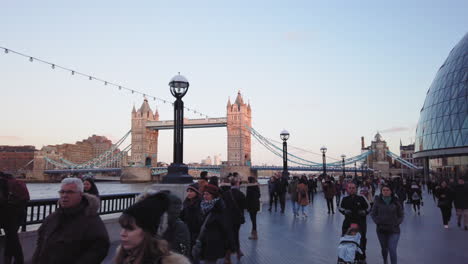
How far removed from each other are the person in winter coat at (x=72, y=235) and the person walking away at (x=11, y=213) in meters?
2.91

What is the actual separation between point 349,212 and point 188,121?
8721 cm

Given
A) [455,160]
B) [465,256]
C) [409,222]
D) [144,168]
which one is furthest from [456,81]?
[144,168]

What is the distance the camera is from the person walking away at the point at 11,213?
211 inches

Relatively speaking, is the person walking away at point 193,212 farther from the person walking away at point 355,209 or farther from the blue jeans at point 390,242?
the blue jeans at point 390,242

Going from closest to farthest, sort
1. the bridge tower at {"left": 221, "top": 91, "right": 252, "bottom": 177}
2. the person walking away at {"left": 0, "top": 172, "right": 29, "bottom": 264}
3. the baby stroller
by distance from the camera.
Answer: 1. the baby stroller
2. the person walking away at {"left": 0, "top": 172, "right": 29, "bottom": 264}
3. the bridge tower at {"left": 221, "top": 91, "right": 252, "bottom": 177}

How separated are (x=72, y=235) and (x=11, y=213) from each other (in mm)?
3359

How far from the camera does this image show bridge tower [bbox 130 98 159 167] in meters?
105

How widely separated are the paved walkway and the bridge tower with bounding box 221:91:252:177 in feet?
264

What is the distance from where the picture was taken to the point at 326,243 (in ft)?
27.8

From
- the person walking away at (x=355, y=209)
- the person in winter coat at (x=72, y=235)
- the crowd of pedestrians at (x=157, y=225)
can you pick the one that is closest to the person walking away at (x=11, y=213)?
the crowd of pedestrians at (x=157, y=225)

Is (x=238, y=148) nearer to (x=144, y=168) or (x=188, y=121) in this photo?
(x=188, y=121)

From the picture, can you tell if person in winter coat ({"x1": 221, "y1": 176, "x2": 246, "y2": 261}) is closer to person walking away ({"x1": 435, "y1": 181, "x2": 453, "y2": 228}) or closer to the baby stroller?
the baby stroller

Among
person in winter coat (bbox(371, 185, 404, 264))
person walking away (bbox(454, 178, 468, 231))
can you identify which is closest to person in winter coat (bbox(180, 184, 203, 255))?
person in winter coat (bbox(371, 185, 404, 264))

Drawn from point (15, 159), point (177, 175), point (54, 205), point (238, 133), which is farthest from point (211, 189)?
point (15, 159)
